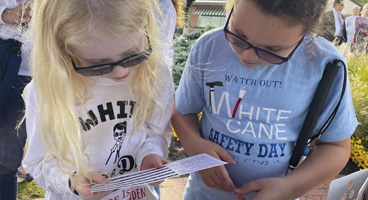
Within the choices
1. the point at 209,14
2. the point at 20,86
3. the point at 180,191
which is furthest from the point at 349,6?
the point at 20,86

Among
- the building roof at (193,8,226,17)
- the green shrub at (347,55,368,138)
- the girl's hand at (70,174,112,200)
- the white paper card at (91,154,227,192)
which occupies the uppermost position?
the white paper card at (91,154,227,192)

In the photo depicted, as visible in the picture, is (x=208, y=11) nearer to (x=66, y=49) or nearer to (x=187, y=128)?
(x=187, y=128)

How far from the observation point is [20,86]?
83.0 inches

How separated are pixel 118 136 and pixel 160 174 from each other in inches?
13.4

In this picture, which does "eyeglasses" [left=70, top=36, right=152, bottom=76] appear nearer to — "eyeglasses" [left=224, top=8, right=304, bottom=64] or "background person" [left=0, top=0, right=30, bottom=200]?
"eyeglasses" [left=224, top=8, right=304, bottom=64]

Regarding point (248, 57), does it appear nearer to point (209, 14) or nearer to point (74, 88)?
point (74, 88)

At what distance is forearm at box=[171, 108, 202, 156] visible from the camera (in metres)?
1.47

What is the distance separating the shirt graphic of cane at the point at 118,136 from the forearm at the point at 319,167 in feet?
2.17

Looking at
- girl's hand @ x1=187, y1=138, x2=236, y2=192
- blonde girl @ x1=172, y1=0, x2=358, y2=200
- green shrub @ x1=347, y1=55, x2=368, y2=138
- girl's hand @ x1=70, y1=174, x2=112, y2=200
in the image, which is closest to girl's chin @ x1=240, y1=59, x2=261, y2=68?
blonde girl @ x1=172, y1=0, x2=358, y2=200

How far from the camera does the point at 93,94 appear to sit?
4.50ft

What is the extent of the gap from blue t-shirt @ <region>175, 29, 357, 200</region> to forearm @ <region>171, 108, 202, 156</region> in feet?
0.27

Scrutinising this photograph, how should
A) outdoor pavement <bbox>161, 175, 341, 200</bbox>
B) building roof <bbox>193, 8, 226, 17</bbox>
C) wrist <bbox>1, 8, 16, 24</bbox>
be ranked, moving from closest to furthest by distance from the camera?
wrist <bbox>1, 8, 16, 24</bbox>
outdoor pavement <bbox>161, 175, 341, 200</bbox>
building roof <bbox>193, 8, 226, 17</bbox>

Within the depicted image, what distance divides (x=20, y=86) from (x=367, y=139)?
3.89 meters

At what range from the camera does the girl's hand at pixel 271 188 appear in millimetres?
1305
